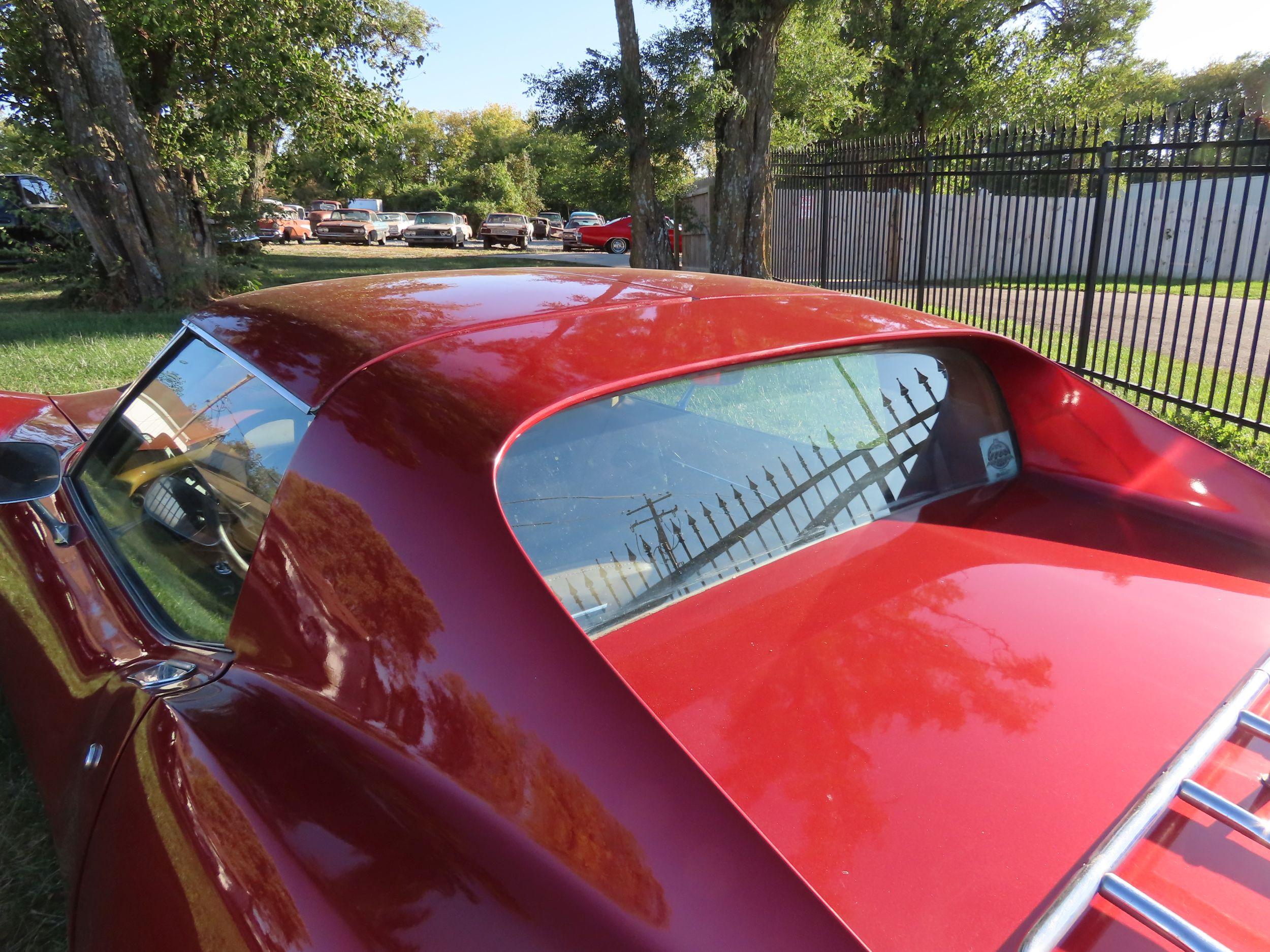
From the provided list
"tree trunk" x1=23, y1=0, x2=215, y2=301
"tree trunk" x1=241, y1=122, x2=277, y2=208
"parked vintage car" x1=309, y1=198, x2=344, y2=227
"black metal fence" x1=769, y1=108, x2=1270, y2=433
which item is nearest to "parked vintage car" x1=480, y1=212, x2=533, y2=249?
"parked vintage car" x1=309, y1=198, x2=344, y2=227

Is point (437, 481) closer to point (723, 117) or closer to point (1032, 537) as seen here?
point (1032, 537)

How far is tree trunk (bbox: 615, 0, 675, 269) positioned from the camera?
1266 cm

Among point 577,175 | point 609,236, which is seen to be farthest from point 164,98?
point 577,175

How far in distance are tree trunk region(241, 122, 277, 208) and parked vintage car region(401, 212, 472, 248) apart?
46.7 feet

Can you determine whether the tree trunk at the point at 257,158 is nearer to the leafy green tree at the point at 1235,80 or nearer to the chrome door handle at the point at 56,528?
the chrome door handle at the point at 56,528

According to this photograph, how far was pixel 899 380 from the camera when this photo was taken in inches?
81.5

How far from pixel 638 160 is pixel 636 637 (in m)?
13.1

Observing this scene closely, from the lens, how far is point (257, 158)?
60.7ft

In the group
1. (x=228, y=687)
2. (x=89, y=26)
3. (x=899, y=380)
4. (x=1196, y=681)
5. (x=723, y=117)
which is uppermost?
(x=89, y=26)

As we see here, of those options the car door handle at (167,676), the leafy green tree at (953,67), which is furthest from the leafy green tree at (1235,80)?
the car door handle at (167,676)

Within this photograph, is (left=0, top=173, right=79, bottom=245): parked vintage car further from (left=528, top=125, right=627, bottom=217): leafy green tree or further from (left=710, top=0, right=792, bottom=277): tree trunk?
(left=710, top=0, right=792, bottom=277): tree trunk

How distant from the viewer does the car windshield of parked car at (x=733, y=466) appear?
1.45 meters

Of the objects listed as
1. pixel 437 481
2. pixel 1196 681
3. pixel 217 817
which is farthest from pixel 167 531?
pixel 1196 681

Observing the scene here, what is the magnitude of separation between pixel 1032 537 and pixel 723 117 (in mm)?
11468
